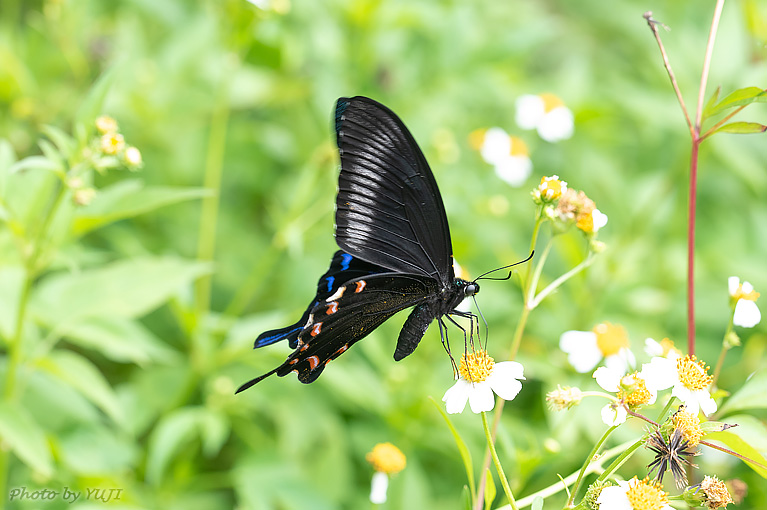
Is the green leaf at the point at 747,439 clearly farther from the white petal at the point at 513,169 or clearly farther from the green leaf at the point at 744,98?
the white petal at the point at 513,169

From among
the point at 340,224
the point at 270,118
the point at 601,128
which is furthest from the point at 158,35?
the point at 340,224

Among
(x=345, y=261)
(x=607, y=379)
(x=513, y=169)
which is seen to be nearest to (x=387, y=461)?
(x=345, y=261)

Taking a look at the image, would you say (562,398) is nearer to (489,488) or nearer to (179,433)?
(489,488)

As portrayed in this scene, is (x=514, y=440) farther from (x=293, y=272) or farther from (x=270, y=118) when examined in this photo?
(x=270, y=118)

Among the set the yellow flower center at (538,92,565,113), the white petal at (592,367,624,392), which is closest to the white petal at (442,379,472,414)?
the white petal at (592,367,624,392)

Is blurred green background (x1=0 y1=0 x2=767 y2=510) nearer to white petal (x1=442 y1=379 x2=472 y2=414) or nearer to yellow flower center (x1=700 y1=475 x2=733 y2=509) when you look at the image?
white petal (x1=442 y1=379 x2=472 y2=414)

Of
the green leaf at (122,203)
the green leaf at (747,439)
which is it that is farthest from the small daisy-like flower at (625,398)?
the green leaf at (122,203)
